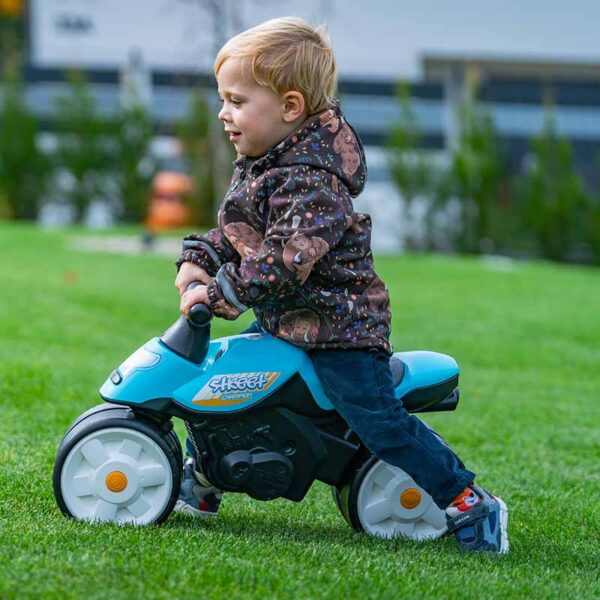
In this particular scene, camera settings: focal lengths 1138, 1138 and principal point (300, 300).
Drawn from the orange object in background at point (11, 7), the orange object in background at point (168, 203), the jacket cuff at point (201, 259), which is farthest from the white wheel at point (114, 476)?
the orange object in background at point (11, 7)

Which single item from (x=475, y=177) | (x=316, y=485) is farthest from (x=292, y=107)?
(x=475, y=177)

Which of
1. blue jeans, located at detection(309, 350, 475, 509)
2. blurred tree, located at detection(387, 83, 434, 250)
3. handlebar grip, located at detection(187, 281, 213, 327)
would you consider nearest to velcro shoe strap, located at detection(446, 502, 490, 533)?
blue jeans, located at detection(309, 350, 475, 509)

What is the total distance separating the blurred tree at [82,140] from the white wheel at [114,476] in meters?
22.4

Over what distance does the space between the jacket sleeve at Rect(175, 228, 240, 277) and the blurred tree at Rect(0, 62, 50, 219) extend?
72.9 ft

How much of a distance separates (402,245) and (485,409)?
2044 cm

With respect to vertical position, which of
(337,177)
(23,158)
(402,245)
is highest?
(337,177)

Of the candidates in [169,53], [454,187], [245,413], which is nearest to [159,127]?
[169,53]

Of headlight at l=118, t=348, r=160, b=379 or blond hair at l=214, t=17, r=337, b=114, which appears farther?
Answer: headlight at l=118, t=348, r=160, b=379

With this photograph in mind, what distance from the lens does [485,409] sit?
607cm

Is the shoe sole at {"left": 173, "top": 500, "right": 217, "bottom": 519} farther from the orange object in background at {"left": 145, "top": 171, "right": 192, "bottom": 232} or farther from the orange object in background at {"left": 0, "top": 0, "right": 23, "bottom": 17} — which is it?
the orange object in background at {"left": 0, "top": 0, "right": 23, "bottom": 17}

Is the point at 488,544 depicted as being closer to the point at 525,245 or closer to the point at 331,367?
the point at 331,367

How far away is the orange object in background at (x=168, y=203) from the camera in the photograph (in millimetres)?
25406

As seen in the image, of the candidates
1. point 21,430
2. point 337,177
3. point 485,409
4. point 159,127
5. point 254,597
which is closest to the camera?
point 254,597

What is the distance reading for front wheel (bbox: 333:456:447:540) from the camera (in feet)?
11.1
